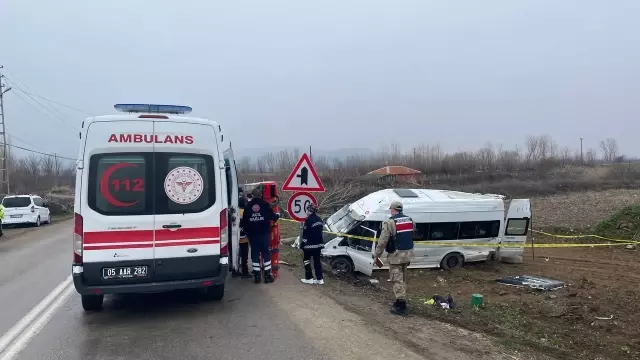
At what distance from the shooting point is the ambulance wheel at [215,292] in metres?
7.98

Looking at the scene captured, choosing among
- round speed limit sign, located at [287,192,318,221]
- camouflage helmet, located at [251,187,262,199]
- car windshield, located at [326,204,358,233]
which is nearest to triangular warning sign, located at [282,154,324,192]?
round speed limit sign, located at [287,192,318,221]

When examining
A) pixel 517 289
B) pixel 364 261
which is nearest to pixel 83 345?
pixel 364 261

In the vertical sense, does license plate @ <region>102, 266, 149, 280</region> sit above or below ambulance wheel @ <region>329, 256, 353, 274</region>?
above

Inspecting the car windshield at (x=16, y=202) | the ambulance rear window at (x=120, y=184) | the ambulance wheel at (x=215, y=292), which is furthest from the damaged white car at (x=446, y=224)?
the car windshield at (x=16, y=202)

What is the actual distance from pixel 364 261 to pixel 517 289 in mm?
3932

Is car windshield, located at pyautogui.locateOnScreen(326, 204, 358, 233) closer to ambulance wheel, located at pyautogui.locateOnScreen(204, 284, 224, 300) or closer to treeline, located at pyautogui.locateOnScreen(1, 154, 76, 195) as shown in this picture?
ambulance wheel, located at pyautogui.locateOnScreen(204, 284, 224, 300)

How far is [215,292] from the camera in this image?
26.4 ft

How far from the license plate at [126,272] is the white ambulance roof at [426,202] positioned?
29.3 feet

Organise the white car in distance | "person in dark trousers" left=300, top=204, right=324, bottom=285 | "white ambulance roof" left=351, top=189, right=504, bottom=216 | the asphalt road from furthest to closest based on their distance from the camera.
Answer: the white car in distance
"white ambulance roof" left=351, top=189, right=504, bottom=216
"person in dark trousers" left=300, top=204, right=324, bottom=285
the asphalt road

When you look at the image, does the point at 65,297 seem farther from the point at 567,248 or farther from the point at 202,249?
the point at 567,248

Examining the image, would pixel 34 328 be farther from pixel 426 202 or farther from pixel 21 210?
pixel 21 210

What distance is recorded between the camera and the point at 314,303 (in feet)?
26.7

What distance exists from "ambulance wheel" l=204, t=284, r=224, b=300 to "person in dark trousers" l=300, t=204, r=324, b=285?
2.22 metres

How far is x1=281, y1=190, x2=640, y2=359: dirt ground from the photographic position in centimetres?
761
